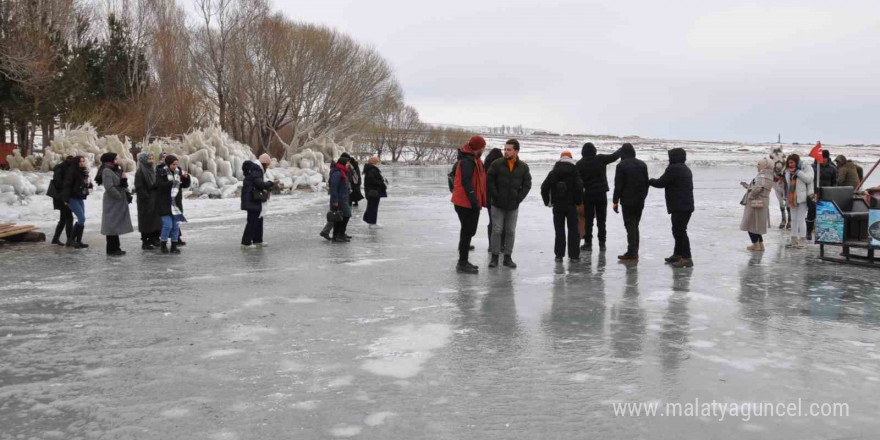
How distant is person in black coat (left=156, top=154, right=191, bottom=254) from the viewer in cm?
1100

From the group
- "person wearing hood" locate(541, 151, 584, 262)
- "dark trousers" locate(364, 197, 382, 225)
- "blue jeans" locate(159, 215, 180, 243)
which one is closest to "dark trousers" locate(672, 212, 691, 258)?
"person wearing hood" locate(541, 151, 584, 262)

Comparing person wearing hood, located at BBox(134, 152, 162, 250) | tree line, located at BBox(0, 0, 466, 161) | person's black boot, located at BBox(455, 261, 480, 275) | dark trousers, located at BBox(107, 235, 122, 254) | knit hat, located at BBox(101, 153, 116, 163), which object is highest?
tree line, located at BBox(0, 0, 466, 161)

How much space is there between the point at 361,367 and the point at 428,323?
1419 mm

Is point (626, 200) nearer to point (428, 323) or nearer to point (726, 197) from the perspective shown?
point (428, 323)

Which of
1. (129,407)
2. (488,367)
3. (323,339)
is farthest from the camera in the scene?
(323,339)

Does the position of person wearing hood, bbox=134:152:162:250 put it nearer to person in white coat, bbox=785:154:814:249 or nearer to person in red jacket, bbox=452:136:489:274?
person in red jacket, bbox=452:136:489:274

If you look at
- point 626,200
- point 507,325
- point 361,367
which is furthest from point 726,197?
point 361,367

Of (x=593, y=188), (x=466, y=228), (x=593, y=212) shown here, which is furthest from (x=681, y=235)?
(x=466, y=228)

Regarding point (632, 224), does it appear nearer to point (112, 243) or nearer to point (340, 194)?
point (340, 194)

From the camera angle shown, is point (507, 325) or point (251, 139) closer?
point (507, 325)

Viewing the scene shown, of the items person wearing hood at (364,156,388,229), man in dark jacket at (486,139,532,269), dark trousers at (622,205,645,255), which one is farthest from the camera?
person wearing hood at (364,156,388,229)

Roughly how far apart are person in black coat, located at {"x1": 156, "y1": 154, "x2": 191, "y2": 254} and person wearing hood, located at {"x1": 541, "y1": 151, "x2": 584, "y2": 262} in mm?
5673

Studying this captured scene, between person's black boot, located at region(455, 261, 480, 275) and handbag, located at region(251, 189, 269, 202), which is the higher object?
handbag, located at region(251, 189, 269, 202)

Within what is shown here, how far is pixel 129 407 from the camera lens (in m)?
4.25
